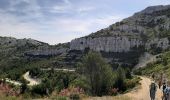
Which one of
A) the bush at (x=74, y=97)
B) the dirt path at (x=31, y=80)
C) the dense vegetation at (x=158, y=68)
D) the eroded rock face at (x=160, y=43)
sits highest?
the eroded rock face at (x=160, y=43)

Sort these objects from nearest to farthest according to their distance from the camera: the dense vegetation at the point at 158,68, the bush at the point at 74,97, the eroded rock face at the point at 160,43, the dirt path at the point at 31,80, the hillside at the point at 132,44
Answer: the bush at the point at 74,97 → the dense vegetation at the point at 158,68 → the dirt path at the point at 31,80 → the eroded rock face at the point at 160,43 → the hillside at the point at 132,44

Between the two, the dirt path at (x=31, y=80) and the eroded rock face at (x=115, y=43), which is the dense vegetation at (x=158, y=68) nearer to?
the dirt path at (x=31, y=80)

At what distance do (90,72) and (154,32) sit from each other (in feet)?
444

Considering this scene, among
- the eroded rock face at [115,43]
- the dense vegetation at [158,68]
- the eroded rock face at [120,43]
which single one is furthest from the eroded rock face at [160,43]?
the dense vegetation at [158,68]

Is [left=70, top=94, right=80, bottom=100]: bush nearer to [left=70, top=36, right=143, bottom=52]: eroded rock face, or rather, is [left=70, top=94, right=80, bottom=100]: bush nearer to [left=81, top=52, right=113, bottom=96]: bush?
[left=81, top=52, right=113, bottom=96]: bush

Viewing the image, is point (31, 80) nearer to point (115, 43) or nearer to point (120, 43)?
point (120, 43)

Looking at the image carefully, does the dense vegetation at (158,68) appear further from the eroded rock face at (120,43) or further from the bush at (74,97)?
the bush at (74,97)

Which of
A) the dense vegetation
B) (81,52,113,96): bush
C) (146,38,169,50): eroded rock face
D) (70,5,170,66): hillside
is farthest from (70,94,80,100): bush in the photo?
(146,38,169,50): eroded rock face

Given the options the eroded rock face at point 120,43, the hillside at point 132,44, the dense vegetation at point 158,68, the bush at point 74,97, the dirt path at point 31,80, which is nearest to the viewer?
the bush at point 74,97

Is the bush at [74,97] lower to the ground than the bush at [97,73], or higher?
higher

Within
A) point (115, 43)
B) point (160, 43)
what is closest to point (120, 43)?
point (115, 43)

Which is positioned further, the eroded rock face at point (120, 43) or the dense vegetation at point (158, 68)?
the eroded rock face at point (120, 43)

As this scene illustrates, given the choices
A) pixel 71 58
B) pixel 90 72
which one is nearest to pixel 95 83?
pixel 90 72

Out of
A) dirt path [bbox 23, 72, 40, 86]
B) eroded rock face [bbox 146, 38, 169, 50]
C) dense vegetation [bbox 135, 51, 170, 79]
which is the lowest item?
dirt path [bbox 23, 72, 40, 86]
